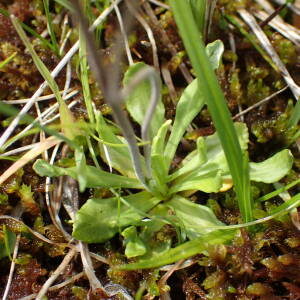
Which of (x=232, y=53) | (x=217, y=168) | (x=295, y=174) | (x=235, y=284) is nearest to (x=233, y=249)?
(x=235, y=284)

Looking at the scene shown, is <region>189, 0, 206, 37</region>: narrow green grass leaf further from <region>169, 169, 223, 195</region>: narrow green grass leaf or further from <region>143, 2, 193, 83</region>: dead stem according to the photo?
<region>169, 169, 223, 195</region>: narrow green grass leaf

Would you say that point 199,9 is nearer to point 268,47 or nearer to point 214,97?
point 268,47

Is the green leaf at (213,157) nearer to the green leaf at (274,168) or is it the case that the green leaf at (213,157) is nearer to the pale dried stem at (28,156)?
the green leaf at (274,168)

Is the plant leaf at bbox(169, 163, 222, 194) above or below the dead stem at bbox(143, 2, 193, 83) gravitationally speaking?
below

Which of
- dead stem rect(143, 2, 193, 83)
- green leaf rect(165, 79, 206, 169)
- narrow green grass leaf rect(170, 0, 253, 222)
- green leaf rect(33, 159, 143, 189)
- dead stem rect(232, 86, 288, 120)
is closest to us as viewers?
narrow green grass leaf rect(170, 0, 253, 222)

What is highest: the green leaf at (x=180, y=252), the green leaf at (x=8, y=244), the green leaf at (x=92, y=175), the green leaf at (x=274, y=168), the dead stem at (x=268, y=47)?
the dead stem at (x=268, y=47)

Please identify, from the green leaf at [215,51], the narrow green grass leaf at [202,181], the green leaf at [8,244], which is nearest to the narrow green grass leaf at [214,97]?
the narrow green grass leaf at [202,181]

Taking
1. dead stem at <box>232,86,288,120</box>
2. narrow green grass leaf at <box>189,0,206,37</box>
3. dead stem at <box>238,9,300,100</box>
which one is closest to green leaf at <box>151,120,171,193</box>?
dead stem at <box>232,86,288,120</box>
